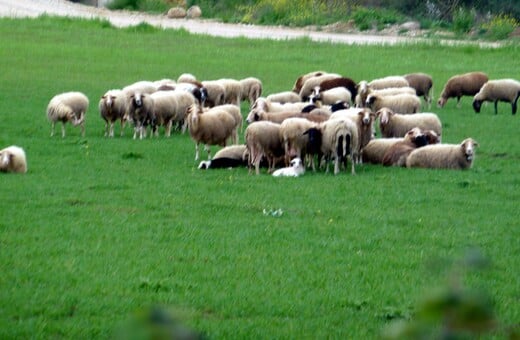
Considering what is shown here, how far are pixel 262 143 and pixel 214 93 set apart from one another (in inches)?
301

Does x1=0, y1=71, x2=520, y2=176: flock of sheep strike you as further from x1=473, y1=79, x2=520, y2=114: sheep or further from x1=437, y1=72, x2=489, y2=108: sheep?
x1=437, y1=72, x2=489, y2=108: sheep

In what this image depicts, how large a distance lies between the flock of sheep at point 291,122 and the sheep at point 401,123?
0.06 feet

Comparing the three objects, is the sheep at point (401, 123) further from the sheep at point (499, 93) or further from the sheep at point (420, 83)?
the sheep at point (420, 83)

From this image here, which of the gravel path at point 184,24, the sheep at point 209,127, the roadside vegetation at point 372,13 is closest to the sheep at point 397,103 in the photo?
the sheep at point 209,127

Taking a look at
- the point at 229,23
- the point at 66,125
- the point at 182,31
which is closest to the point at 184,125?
the point at 66,125

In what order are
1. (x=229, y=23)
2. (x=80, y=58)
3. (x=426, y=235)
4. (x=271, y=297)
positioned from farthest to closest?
1. (x=229, y=23)
2. (x=80, y=58)
3. (x=426, y=235)
4. (x=271, y=297)

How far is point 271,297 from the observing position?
7.83 m

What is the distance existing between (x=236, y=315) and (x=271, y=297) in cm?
59

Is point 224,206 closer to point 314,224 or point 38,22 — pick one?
point 314,224

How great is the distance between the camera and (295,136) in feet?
52.7

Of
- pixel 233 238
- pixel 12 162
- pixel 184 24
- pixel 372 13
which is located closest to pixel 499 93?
pixel 12 162

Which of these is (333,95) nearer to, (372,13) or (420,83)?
(420,83)

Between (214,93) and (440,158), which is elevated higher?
(440,158)

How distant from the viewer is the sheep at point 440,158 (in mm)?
16891
